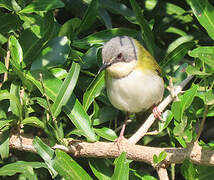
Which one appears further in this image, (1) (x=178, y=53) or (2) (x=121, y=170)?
(1) (x=178, y=53)

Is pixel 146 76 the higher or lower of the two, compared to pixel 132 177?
higher

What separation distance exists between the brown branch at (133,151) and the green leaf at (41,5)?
120 cm

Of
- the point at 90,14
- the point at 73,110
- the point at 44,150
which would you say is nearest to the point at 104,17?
the point at 90,14

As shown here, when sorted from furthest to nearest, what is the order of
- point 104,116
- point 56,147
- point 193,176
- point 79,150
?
point 104,116
point 79,150
point 56,147
point 193,176

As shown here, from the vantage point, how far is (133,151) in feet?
12.0

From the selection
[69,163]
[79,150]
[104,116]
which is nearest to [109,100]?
[104,116]

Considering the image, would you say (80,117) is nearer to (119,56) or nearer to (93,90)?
(93,90)

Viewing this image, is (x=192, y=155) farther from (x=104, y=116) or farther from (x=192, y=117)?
(x=104, y=116)

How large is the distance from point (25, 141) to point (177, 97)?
148 cm

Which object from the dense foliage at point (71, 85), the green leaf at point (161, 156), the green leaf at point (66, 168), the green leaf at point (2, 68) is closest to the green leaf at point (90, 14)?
the dense foliage at point (71, 85)

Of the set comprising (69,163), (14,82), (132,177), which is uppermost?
(14,82)

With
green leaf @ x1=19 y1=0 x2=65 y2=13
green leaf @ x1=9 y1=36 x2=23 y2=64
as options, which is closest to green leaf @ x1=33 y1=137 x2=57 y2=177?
green leaf @ x1=9 y1=36 x2=23 y2=64

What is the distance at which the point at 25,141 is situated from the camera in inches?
151

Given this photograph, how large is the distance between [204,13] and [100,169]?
174 centimetres
